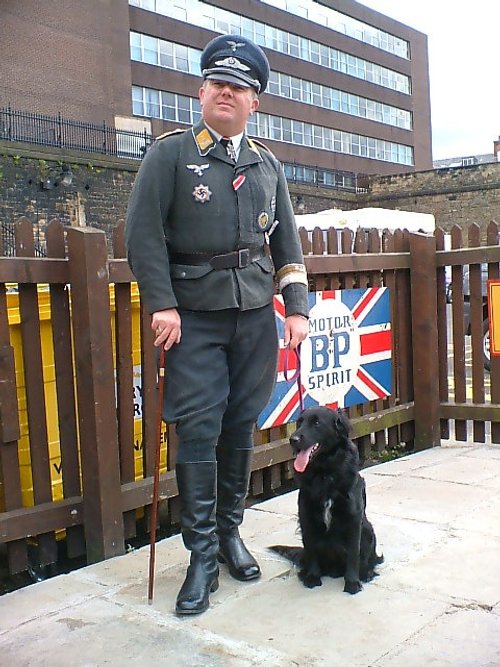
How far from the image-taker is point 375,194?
4006 centimetres

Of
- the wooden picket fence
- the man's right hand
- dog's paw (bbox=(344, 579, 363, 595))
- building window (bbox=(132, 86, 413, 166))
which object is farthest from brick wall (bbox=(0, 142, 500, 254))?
dog's paw (bbox=(344, 579, 363, 595))

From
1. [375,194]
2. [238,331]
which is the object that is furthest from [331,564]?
[375,194]

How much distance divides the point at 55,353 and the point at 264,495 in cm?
211

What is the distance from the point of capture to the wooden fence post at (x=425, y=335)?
5770 millimetres

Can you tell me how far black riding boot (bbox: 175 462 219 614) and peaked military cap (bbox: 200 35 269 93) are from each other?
1567 millimetres

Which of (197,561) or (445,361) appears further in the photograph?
(445,361)

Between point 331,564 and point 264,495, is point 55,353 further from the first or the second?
point 264,495

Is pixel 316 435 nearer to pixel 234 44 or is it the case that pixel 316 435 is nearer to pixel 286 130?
pixel 234 44

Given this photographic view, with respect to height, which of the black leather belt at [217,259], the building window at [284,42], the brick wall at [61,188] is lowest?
the black leather belt at [217,259]

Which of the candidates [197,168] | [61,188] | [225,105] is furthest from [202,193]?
[61,188]

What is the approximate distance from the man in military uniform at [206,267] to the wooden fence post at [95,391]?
0.62 m

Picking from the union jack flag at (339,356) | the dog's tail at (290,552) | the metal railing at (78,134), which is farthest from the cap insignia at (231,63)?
the metal railing at (78,134)

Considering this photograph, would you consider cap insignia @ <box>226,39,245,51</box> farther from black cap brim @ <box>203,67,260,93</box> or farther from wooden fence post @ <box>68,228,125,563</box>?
wooden fence post @ <box>68,228,125,563</box>

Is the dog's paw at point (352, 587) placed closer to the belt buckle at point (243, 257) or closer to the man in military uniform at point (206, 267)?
the man in military uniform at point (206, 267)
